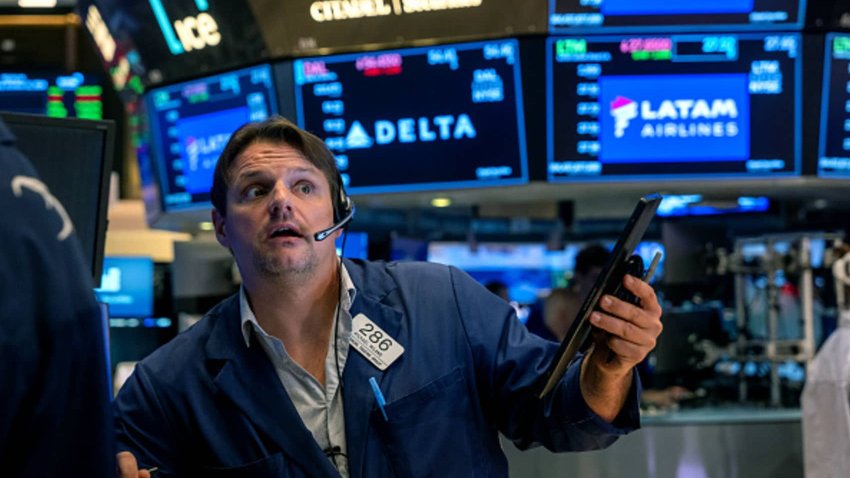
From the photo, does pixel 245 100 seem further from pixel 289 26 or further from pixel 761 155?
pixel 761 155

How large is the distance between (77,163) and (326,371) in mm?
529

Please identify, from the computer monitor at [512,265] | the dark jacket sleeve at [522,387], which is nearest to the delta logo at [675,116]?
the computer monitor at [512,265]

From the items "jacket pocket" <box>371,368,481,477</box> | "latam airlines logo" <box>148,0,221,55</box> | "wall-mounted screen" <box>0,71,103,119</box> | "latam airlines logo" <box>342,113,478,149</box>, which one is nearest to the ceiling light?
"wall-mounted screen" <box>0,71,103,119</box>

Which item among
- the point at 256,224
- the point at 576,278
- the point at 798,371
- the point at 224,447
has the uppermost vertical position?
the point at 256,224

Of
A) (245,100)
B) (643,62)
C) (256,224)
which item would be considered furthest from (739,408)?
(256,224)

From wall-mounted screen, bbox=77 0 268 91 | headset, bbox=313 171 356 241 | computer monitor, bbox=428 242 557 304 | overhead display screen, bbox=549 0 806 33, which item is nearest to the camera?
headset, bbox=313 171 356 241

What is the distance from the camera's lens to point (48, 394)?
0.92 m

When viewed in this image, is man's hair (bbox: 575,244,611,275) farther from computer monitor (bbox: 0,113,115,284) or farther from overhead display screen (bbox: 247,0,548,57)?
computer monitor (bbox: 0,113,115,284)

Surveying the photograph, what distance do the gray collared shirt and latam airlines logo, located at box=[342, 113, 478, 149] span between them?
256 cm

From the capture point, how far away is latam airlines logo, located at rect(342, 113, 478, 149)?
4457 millimetres

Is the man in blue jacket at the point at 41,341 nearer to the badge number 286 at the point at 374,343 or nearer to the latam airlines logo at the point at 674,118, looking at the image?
the badge number 286 at the point at 374,343

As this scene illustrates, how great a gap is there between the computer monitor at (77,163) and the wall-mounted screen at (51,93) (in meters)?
5.69

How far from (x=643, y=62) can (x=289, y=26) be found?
136 centimetres

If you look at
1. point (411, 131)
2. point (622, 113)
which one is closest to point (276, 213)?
point (411, 131)
